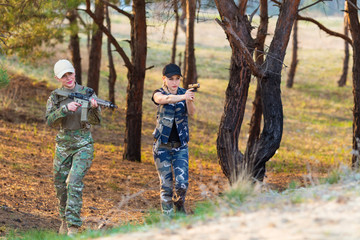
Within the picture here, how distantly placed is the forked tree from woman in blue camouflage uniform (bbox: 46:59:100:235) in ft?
8.80

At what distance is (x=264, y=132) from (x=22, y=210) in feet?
12.4

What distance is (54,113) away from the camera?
19.3 feet

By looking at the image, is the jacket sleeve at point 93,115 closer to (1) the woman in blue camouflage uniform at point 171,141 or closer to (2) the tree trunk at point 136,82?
(1) the woman in blue camouflage uniform at point 171,141

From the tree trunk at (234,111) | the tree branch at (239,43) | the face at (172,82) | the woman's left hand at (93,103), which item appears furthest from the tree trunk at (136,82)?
the woman's left hand at (93,103)

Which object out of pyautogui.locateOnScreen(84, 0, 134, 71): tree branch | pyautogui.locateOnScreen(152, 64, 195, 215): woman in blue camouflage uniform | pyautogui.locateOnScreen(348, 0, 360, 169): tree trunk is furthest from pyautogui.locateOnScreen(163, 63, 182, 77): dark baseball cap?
pyautogui.locateOnScreen(348, 0, 360, 169): tree trunk

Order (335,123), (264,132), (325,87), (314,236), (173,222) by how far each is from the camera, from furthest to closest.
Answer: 1. (325,87)
2. (335,123)
3. (264,132)
4. (173,222)
5. (314,236)

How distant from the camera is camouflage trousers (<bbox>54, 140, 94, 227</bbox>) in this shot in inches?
231

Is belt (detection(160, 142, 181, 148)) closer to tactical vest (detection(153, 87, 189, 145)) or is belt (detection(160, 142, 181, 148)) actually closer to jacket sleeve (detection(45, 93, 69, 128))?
tactical vest (detection(153, 87, 189, 145))

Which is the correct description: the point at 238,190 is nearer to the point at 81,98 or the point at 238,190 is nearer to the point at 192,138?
the point at 81,98

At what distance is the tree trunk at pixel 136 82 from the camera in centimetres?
1201

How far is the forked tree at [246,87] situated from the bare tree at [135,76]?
410 centimetres

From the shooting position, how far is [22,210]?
7.55m

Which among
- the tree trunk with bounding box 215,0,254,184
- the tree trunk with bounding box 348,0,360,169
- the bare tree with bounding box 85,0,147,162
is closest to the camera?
the tree trunk with bounding box 215,0,254,184

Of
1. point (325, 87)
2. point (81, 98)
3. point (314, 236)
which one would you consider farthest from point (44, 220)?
point (325, 87)
